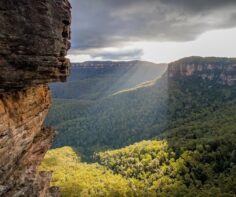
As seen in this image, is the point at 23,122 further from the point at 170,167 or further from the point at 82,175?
the point at 170,167

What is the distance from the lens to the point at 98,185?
98.4 metres

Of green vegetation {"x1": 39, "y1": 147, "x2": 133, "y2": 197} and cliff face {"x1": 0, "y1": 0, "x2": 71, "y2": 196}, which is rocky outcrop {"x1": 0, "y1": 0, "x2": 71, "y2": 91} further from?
green vegetation {"x1": 39, "y1": 147, "x2": 133, "y2": 197}

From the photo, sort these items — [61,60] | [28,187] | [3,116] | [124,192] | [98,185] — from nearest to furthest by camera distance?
[3,116]
[61,60]
[28,187]
[124,192]
[98,185]

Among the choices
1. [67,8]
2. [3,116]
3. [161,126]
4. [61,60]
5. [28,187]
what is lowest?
A: [161,126]

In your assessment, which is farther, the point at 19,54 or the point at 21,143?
the point at 21,143

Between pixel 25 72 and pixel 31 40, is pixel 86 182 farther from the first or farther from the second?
pixel 31 40

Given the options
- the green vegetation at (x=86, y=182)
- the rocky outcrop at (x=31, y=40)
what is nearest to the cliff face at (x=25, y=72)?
the rocky outcrop at (x=31, y=40)

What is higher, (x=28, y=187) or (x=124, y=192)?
(x=28, y=187)

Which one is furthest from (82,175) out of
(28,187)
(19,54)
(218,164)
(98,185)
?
(19,54)

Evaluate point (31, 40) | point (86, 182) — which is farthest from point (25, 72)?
point (86, 182)

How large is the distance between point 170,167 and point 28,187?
9508cm

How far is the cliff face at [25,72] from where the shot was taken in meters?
16.4

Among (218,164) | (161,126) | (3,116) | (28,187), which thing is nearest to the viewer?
(3,116)

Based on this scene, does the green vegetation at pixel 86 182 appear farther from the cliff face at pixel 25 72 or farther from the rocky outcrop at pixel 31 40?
the rocky outcrop at pixel 31 40
